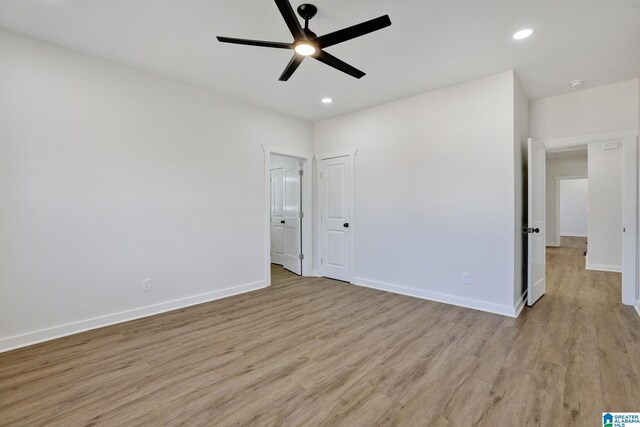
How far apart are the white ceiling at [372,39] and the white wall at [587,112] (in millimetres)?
190

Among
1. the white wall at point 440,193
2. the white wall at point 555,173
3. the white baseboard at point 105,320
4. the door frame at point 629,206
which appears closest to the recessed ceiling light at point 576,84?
the door frame at point 629,206

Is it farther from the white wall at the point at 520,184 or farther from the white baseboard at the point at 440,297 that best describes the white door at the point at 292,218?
the white wall at the point at 520,184

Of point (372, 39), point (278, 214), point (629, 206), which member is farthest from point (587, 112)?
point (278, 214)

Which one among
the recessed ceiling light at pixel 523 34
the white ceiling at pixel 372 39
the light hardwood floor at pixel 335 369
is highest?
the white ceiling at pixel 372 39

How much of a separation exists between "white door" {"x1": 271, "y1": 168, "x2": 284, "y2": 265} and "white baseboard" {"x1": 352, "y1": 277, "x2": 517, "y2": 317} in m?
2.06

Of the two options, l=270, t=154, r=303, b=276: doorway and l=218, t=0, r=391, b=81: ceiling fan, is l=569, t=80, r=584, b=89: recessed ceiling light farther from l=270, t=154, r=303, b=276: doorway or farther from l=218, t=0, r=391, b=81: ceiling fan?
l=270, t=154, r=303, b=276: doorway

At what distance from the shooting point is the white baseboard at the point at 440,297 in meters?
3.33

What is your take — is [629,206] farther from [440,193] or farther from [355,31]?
[355,31]

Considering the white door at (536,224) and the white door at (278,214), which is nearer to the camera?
the white door at (536,224)

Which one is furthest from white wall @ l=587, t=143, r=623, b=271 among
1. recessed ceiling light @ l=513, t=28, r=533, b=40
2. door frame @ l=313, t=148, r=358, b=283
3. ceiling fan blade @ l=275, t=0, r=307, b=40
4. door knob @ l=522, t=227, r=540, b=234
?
ceiling fan blade @ l=275, t=0, r=307, b=40

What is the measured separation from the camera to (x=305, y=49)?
2219 mm

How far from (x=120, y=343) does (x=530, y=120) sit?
223 inches

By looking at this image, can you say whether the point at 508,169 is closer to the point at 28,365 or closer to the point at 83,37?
the point at 83,37

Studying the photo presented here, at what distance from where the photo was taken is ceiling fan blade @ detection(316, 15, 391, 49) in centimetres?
187
